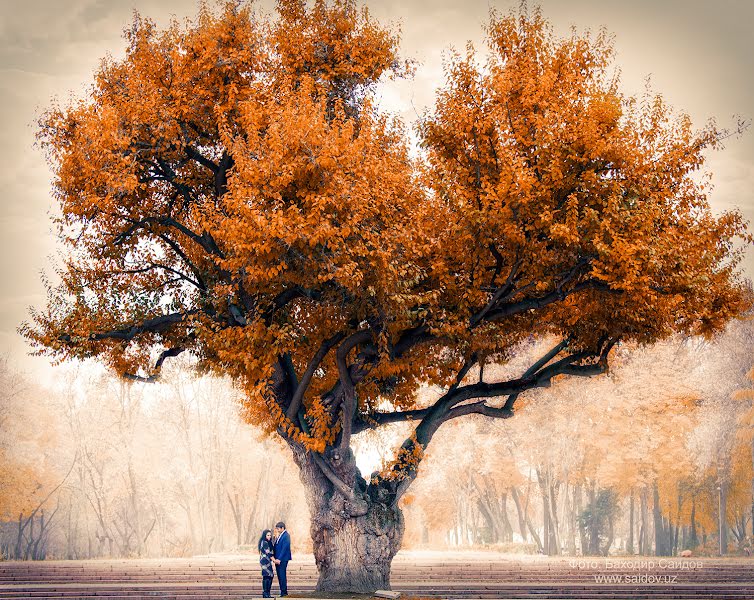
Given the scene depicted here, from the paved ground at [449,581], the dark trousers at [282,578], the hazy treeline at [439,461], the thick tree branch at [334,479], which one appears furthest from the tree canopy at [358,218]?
the hazy treeline at [439,461]

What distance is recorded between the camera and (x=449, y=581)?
71.3ft

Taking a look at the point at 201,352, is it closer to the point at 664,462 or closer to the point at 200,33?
the point at 200,33

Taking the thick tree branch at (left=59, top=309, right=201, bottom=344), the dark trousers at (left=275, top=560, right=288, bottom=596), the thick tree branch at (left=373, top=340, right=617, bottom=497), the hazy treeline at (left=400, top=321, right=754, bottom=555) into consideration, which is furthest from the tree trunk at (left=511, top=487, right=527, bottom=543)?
the thick tree branch at (left=59, top=309, right=201, bottom=344)

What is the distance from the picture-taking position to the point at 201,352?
56.0 feet

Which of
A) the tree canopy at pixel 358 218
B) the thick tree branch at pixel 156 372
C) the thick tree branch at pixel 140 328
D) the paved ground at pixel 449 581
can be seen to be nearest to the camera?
the tree canopy at pixel 358 218

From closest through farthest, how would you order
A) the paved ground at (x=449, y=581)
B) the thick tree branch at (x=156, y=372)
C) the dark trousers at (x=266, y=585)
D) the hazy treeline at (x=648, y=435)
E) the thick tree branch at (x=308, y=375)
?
the thick tree branch at (x=308, y=375) → the dark trousers at (x=266, y=585) → the thick tree branch at (x=156, y=372) → the paved ground at (x=449, y=581) → the hazy treeline at (x=648, y=435)

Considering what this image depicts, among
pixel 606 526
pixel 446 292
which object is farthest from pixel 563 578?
pixel 606 526

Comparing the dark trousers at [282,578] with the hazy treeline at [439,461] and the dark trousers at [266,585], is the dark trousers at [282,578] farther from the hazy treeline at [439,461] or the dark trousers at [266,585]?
the hazy treeline at [439,461]

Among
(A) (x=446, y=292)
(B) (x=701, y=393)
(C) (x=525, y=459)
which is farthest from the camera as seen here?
(C) (x=525, y=459)

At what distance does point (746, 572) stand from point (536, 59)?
16.5m

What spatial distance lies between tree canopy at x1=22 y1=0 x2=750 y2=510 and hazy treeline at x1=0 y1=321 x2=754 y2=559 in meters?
15.6

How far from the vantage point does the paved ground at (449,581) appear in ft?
59.4

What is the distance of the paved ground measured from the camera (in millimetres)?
18109

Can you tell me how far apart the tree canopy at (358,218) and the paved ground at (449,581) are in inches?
184
